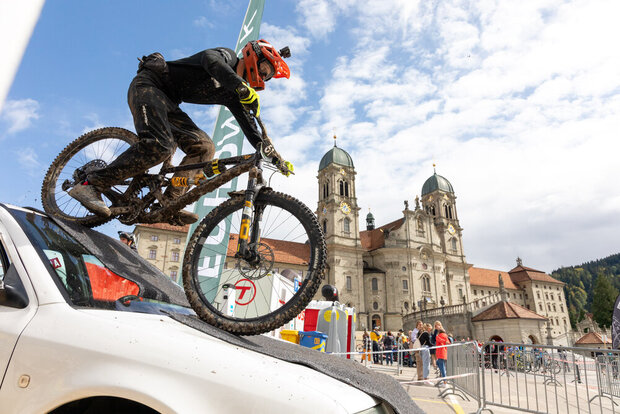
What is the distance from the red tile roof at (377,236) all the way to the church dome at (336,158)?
44.7 ft

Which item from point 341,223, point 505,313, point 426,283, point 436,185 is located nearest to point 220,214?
point 505,313

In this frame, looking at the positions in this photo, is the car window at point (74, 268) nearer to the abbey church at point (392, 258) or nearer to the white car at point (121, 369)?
the white car at point (121, 369)

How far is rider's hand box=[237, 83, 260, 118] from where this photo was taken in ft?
8.87

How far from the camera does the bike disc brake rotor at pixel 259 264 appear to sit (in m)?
2.71

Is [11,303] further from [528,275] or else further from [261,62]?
[528,275]

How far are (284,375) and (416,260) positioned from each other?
62.4 metres

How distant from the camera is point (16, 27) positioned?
1.87 meters

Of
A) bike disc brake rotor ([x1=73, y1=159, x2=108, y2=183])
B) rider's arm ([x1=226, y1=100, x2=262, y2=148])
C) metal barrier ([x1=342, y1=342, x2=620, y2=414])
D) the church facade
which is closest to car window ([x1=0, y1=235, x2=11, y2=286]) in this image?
bike disc brake rotor ([x1=73, y1=159, x2=108, y2=183])

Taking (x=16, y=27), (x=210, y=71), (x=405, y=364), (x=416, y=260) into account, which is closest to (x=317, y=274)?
(x=210, y=71)

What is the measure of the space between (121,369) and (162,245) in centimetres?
5225

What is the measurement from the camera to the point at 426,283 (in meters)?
60.2

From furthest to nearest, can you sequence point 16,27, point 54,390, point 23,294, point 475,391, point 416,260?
point 416,260 → point 475,391 → point 16,27 → point 23,294 → point 54,390

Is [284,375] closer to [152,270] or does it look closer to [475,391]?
[152,270]

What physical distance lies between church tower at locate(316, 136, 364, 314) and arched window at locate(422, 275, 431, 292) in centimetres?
1108
